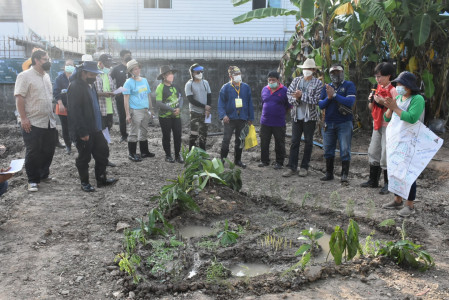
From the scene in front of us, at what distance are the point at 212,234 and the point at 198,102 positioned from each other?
3.76 m

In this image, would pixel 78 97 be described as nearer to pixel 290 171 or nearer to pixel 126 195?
pixel 126 195

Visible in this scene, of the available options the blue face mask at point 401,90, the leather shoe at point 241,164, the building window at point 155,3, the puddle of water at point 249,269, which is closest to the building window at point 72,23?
the building window at point 155,3

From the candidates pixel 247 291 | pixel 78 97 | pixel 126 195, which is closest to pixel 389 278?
pixel 247 291

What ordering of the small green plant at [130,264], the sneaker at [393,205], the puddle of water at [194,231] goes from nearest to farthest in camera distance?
the small green plant at [130,264] < the puddle of water at [194,231] < the sneaker at [393,205]

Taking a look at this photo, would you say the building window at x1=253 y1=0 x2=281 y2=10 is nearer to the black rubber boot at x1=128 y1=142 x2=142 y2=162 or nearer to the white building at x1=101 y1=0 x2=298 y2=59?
the white building at x1=101 y1=0 x2=298 y2=59

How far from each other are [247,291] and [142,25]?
55.3 feet

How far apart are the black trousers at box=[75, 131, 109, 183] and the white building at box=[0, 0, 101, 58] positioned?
916 centimetres

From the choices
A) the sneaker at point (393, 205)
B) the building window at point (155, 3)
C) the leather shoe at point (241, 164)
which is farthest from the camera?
the building window at point (155, 3)

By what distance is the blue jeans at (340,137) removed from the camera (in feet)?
22.8

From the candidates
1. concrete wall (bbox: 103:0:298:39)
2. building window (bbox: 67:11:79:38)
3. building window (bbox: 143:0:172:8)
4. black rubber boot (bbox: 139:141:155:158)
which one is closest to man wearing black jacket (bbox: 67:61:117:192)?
black rubber boot (bbox: 139:141:155:158)

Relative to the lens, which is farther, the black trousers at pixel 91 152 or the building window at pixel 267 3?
the building window at pixel 267 3

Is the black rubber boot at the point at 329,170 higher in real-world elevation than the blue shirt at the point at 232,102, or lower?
lower

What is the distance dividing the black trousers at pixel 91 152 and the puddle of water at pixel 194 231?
2099mm

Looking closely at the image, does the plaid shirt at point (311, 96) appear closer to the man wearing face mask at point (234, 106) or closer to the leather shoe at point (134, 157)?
the man wearing face mask at point (234, 106)
